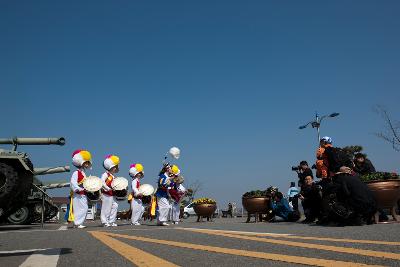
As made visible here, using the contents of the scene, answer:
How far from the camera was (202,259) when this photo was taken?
3793 millimetres

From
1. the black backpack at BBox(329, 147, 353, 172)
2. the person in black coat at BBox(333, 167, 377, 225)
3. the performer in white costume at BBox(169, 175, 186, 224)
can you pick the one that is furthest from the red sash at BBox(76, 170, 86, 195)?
the person in black coat at BBox(333, 167, 377, 225)

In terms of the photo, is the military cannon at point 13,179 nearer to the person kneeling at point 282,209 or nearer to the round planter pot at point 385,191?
the person kneeling at point 282,209

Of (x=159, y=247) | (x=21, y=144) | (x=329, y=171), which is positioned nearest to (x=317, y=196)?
(x=329, y=171)

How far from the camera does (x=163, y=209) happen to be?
13.2 m

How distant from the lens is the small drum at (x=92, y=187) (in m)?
12.7

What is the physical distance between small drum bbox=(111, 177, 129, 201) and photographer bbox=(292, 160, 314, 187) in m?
5.66

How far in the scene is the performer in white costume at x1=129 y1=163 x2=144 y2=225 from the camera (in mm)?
14953

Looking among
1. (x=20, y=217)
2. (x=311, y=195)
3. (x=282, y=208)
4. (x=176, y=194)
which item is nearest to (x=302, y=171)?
(x=311, y=195)

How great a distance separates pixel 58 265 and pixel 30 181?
9.82m

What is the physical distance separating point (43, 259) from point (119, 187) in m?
9.80

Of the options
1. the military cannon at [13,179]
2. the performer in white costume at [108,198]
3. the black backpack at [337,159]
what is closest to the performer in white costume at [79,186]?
the performer in white costume at [108,198]

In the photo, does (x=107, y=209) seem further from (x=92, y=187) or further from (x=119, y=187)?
(x=92, y=187)

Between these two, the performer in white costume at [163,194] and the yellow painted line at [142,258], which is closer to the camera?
the yellow painted line at [142,258]

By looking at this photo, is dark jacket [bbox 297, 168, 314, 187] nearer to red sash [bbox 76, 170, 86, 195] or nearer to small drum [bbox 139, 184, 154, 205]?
small drum [bbox 139, 184, 154, 205]
